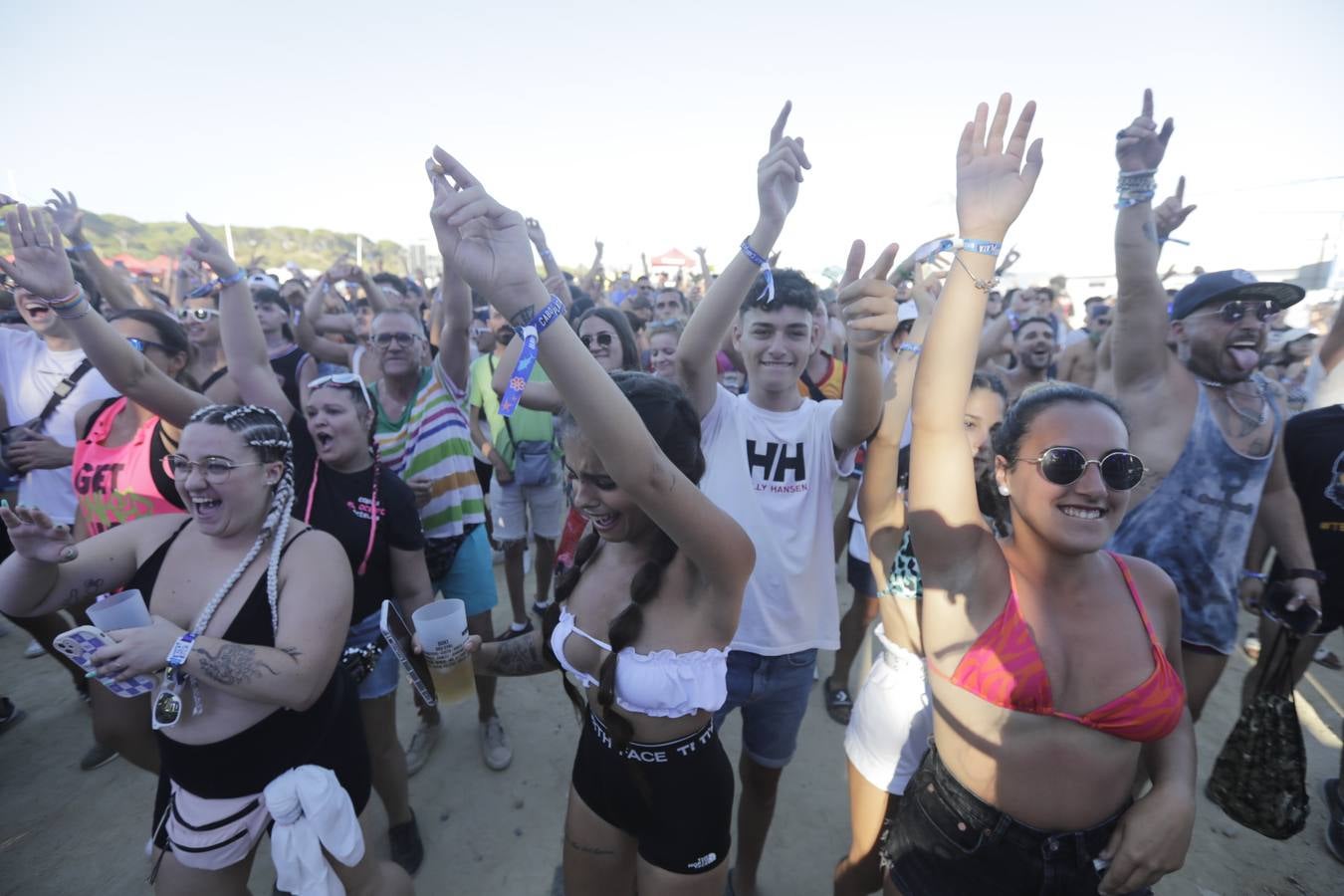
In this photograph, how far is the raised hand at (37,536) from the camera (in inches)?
69.6

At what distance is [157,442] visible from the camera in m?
2.65

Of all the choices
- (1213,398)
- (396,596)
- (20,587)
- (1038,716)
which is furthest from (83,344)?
(1213,398)

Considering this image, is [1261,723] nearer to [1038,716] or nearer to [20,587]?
[1038,716]

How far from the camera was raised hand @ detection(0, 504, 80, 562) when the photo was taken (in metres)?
1.77

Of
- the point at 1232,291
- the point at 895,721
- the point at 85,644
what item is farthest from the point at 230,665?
Result: the point at 1232,291

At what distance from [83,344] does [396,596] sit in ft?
5.19

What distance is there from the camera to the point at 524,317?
120cm

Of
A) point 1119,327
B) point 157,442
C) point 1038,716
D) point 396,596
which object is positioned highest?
point 1119,327

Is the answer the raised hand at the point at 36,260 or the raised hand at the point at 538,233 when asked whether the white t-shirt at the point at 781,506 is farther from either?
the raised hand at the point at 36,260

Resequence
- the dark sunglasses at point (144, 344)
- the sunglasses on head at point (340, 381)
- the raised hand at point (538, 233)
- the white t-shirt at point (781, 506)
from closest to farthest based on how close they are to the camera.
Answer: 1. the white t-shirt at point (781, 506)
2. the sunglasses on head at point (340, 381)
3. the dark sunglasses at point (144, 344)
4. the raised hand at point (538, 233)

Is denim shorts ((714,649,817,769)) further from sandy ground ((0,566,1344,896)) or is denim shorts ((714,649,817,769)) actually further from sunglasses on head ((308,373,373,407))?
sunglasses on head ((308,373,373,407))

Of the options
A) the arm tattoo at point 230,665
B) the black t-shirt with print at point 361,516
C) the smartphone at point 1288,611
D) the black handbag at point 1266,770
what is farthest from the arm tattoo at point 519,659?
the smartphone at point 1288,611

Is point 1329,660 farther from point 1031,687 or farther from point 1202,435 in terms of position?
point 1031,687

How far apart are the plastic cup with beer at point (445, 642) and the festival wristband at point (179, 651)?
0.61 meters
